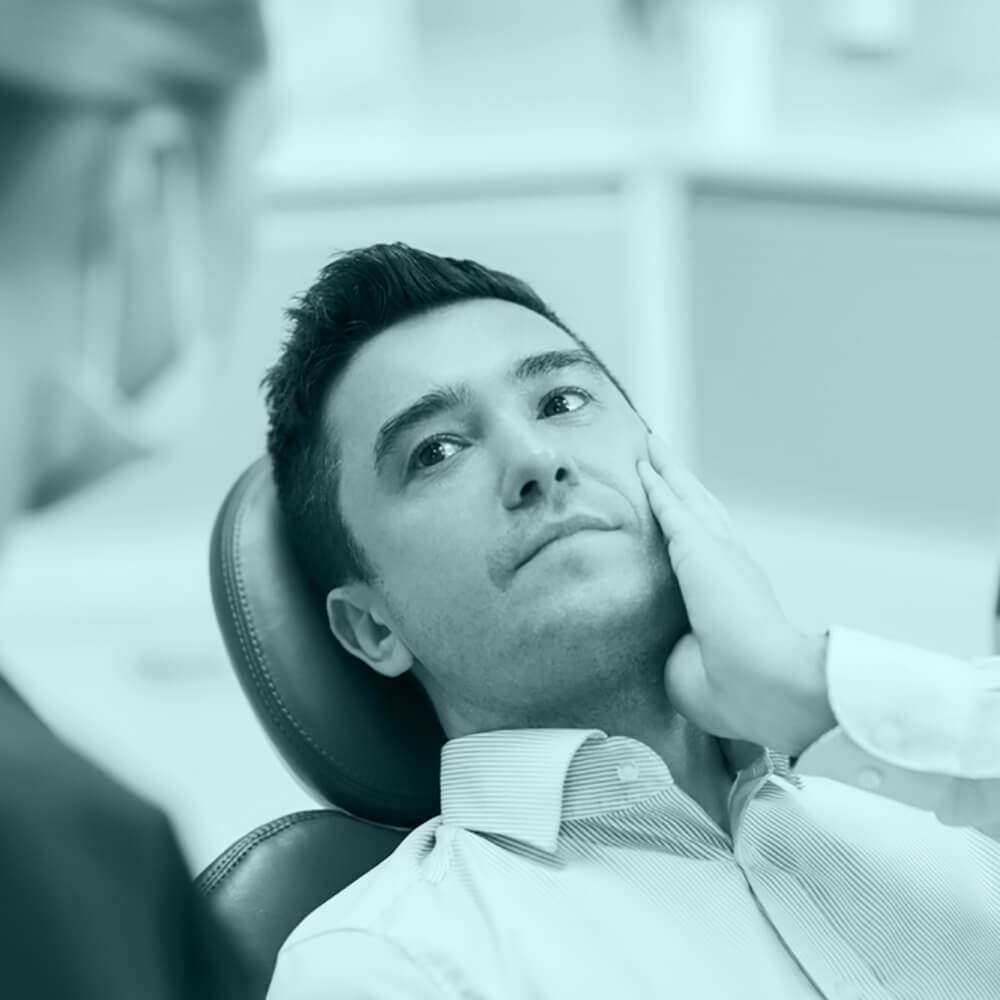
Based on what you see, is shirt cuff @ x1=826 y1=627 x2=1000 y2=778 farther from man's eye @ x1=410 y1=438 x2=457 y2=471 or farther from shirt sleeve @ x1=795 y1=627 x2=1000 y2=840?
man's eye @ x1=410 y1=438 x2=457 y2=471

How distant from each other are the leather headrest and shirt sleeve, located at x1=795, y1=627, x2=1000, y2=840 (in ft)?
1.52

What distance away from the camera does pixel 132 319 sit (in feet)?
2.21

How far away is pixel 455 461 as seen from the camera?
54.8 inches

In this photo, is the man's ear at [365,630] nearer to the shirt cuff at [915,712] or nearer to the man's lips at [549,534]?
the man's lips at [549,534]

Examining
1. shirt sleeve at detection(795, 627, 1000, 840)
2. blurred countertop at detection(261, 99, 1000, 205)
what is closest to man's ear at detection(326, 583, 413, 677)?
shirt sleeve at detection(795, 627, 1000, 840)

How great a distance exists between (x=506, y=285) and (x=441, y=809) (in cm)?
59

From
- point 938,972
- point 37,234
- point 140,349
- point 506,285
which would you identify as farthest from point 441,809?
point 37,234

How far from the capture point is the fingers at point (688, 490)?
138 cm

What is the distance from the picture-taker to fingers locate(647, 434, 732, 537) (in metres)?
1.38

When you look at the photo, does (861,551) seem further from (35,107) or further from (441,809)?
(35,107)

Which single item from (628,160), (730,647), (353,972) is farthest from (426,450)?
(628,160)

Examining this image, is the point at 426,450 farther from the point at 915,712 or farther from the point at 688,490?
the point at 915,712

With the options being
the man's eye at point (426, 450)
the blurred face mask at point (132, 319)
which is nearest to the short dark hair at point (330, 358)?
the man's eye at point (426, 450)

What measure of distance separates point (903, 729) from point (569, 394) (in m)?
0.52
